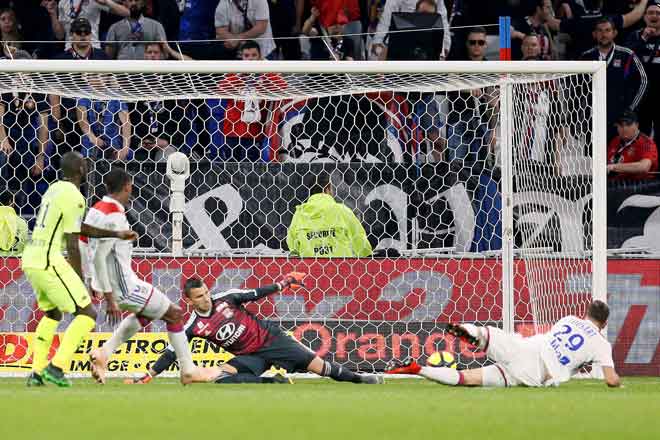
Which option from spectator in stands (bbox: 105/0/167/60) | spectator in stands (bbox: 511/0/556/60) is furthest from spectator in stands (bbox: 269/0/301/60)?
spectator in stands (bbox: 511/0/556/60)

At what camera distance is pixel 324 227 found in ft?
40.6

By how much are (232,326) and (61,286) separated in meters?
1.59

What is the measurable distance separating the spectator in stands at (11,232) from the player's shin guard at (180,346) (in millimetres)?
2399

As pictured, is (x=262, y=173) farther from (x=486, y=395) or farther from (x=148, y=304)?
(x=486, y=395)

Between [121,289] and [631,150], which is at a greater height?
[631,150]

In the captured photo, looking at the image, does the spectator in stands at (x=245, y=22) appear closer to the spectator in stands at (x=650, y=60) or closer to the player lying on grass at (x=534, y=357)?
the spectator in stands at (x=650, y=60)


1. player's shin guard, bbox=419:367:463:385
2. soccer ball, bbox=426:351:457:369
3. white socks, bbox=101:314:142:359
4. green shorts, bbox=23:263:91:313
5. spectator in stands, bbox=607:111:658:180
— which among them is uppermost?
spectator in stands, bbox=607:111:658:180

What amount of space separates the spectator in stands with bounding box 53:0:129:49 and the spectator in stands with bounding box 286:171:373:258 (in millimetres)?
4203

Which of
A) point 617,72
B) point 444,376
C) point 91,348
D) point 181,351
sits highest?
point 617,72

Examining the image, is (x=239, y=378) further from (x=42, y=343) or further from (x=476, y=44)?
(x=476, y=44)

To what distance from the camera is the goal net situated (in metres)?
12.1

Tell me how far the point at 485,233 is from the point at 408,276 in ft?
2.66

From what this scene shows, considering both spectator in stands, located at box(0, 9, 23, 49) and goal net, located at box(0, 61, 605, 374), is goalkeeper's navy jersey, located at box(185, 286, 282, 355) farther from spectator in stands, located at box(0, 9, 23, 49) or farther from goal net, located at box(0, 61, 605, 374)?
spectator in stands, located at box(0, 9, 23, 49)

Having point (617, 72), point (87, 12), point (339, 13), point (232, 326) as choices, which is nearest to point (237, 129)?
point (232, 326)
